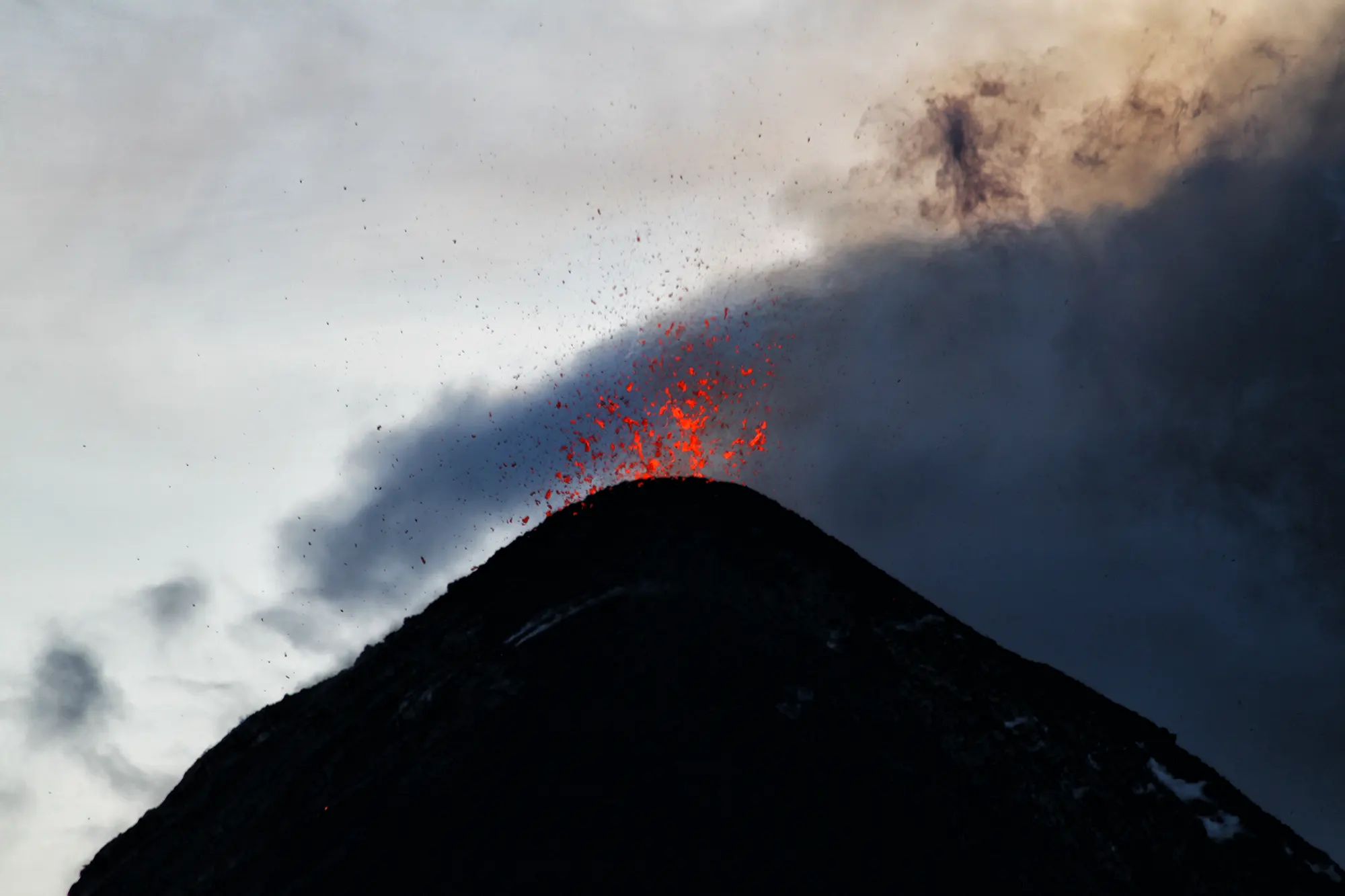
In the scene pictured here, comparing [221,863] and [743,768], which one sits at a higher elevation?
[221,863]

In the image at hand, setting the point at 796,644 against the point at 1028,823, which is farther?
the point at 796,644

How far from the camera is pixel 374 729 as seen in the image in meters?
59.7

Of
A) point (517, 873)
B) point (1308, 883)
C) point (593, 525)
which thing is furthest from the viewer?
point (593, 525)

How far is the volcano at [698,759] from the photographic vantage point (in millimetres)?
45438

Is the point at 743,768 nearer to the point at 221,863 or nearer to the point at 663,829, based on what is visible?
the point at 663,829

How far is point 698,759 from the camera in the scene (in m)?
48.6

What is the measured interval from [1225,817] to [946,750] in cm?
1468

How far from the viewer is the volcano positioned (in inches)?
1789

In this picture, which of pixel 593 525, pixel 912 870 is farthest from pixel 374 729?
pixel 912 870

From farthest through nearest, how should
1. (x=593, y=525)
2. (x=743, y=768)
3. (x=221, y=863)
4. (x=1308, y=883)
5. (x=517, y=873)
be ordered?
1. (x=593, y=525)
2. (x=221, y=863)
3. (x=1308, y=883)
4. (x=743, y=768)
5. (x=517, y=873)

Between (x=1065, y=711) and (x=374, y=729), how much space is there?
120 ft

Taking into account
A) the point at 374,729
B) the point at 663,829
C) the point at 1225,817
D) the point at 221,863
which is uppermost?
the point at 374,729

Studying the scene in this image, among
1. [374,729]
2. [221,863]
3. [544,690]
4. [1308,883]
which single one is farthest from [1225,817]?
[221,863]

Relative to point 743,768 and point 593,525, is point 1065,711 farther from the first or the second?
point 593,525
